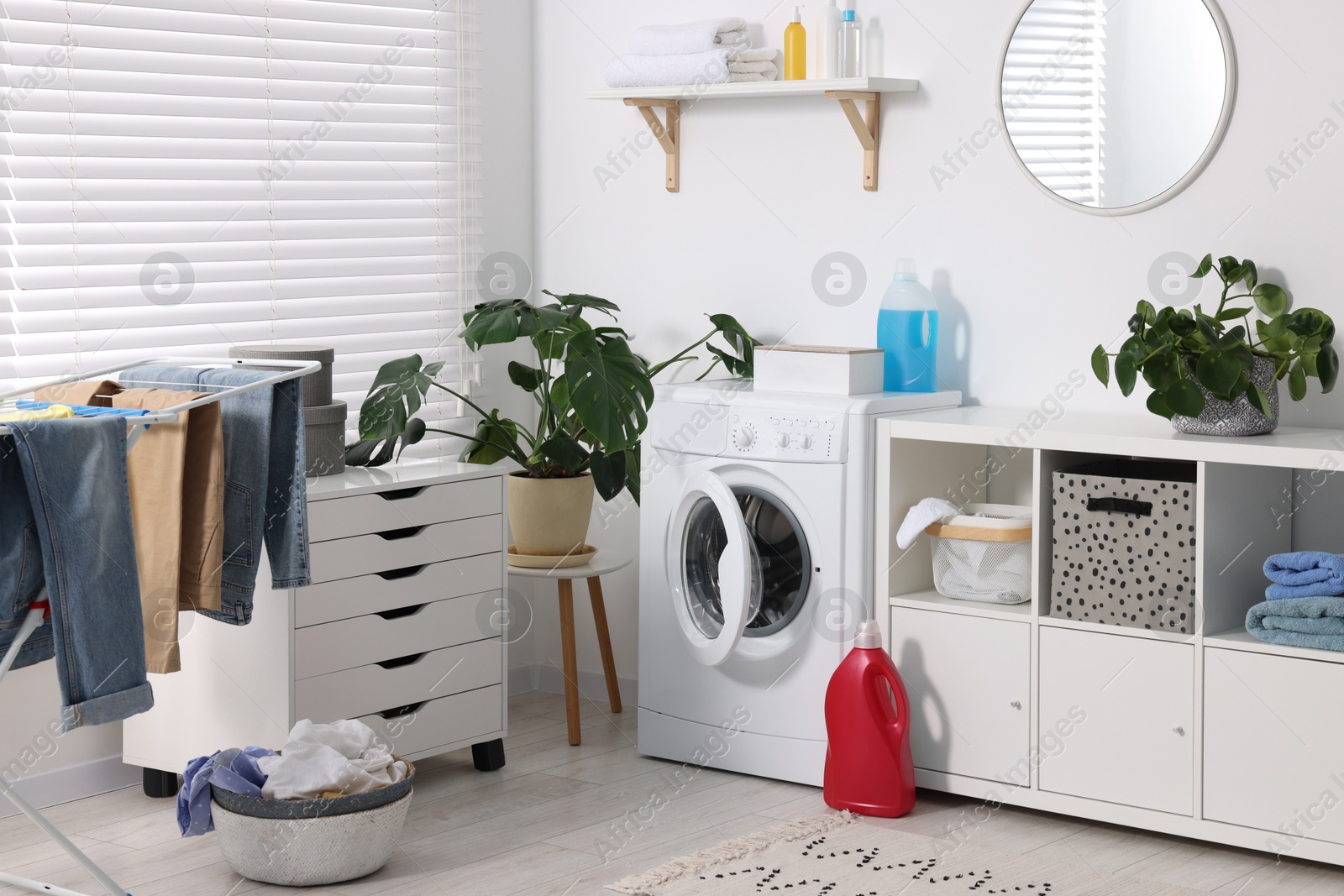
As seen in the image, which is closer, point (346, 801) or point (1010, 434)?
point (346, 801)

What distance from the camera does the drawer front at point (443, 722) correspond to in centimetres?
301

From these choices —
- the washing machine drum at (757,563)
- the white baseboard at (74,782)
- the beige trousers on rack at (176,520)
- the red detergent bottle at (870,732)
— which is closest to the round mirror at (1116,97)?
the washing machine drum at (757,563)

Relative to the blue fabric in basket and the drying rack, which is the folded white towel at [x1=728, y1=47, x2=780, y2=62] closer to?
→ the drying rack

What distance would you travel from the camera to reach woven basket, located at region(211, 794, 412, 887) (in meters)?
2.47

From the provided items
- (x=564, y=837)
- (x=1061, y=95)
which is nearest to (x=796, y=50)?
(x=1061, y=95)

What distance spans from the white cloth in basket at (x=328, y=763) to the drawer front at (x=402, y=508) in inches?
15.5

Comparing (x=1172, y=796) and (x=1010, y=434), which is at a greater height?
(x=1010, y=434)

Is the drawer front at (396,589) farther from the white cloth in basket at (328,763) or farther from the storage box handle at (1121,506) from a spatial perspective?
the storage box handle at (1121,506)

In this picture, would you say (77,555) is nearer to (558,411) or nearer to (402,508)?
(402,508)

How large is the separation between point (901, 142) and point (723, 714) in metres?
1.33

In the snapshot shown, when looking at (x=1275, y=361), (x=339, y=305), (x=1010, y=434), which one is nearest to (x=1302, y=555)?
(x=1275, y=361)

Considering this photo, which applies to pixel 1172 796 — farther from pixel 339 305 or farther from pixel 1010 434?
pixel 339 305

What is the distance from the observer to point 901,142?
326cm

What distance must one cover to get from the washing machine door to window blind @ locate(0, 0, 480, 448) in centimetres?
88
